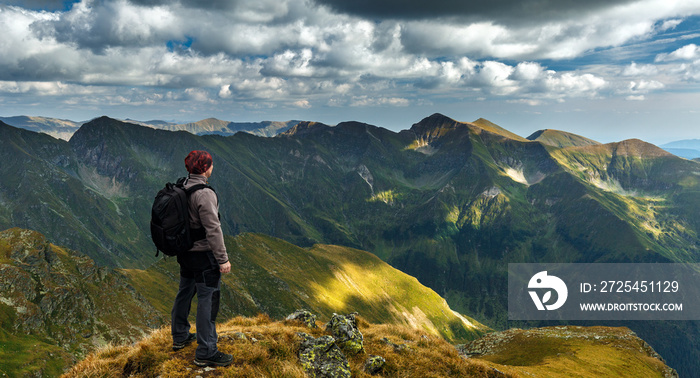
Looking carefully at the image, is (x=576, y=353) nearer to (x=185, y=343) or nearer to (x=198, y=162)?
(x=185, y=343)

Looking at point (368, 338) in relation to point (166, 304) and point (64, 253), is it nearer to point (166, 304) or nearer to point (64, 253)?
point (166, 304)

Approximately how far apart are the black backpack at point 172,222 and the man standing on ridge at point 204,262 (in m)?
0.22

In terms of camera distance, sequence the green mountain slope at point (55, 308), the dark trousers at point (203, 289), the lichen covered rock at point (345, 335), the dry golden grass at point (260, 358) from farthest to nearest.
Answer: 1. the green mountain slope at point (55, 308)
2. the lichen covered rock at point (345, 335)
3. the dark trousers at point (203, 289)
4. the dry golden grass at point (260, 358)

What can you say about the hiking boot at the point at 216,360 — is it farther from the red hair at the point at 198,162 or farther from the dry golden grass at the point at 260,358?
the red hair at the point at 198,162

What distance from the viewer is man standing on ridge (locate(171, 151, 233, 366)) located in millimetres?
9648

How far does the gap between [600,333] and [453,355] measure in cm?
6223

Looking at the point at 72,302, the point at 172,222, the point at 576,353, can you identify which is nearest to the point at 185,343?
the point at 172,222

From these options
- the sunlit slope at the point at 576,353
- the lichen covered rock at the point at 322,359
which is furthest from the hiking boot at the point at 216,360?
the sunlit slope at the point at 576,353

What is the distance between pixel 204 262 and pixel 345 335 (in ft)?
26.2

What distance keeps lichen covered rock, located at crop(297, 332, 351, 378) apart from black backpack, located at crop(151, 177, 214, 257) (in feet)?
19.9

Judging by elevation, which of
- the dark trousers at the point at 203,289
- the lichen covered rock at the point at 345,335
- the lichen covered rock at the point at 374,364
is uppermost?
A: the dark trousers at the point at 203,289

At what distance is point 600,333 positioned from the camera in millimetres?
61562

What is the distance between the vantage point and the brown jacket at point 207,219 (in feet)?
31.4

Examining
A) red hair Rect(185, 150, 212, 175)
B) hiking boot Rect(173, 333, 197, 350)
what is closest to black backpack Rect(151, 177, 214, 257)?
red hair Rect(185, 150, 212, 175)
